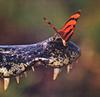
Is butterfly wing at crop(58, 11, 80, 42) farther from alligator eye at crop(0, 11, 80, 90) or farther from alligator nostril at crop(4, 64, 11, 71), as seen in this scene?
alligator nostril at crop(4, 64, 11, 71)

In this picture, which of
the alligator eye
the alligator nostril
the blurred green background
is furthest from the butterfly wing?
the blurred green background

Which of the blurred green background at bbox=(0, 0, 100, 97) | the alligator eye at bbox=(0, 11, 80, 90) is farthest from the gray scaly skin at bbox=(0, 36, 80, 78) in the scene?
the blurred green background at bbox=(0, 0, 100, 97)

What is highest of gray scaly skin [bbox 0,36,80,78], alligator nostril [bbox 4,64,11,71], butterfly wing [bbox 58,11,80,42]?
butterfly wing [bbox 58,11,80,42]

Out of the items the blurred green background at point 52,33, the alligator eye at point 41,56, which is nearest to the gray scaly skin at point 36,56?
the alligator eye at point 41,56

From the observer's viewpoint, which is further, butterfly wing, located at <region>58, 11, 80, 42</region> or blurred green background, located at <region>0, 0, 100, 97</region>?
blurred green background, located at <region>0, 0, 100, 97</region>

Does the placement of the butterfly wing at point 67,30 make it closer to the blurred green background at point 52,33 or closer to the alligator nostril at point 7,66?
the alligator nostril at point 7,66

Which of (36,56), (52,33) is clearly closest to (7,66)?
(36,56)

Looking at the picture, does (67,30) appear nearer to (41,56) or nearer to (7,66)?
(41,56)

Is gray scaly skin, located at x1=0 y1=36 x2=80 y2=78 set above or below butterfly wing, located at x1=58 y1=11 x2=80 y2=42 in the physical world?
below

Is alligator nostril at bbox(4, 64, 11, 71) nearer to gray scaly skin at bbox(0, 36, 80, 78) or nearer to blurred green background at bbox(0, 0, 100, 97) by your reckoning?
gray scaly skin at bbox(0, 36, 80, 78)

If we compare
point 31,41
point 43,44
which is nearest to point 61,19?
point 31,41
